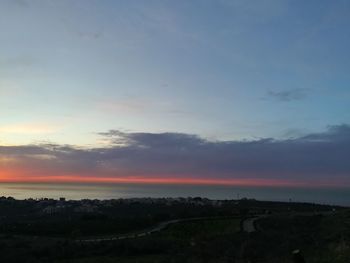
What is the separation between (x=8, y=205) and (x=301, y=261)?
108 metres

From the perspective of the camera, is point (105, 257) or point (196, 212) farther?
point (196, 212)

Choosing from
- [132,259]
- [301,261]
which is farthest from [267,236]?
[301,261]

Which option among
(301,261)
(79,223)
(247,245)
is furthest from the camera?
(79,223)

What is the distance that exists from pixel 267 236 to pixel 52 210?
215ft

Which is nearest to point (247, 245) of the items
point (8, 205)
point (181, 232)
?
point (181, 232)

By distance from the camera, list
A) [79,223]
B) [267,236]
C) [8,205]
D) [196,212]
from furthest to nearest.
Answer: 1. [8,205]
2. [196,212]
3. [79,223]
4. [267,236]

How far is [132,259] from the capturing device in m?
31.9

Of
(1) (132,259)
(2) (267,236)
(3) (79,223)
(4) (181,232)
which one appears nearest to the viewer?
(1) (132,259)

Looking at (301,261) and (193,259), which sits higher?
(301,261)

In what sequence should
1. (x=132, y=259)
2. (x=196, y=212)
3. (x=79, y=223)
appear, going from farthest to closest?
(x=196, y=212) → (x=79, y=223) → (x=132, y=259)

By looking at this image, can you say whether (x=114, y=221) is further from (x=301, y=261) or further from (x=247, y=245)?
(x=301, y=261)

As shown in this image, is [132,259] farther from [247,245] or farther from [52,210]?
[52,210]

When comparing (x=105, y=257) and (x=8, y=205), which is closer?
(x=105, y=257)

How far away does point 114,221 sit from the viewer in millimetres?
64812
